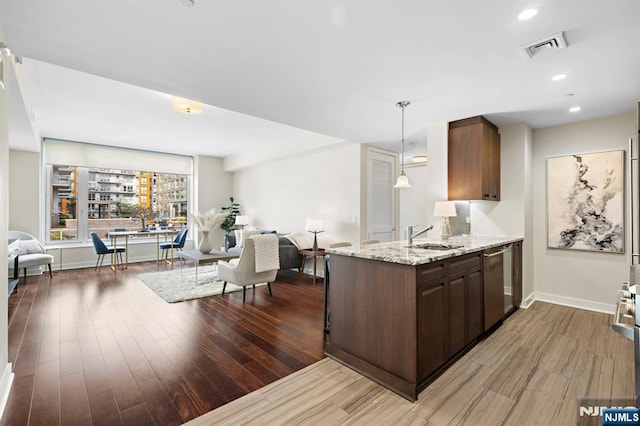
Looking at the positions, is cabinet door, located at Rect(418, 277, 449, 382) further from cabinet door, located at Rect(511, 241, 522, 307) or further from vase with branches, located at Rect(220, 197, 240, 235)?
vase with branches, located at Rect(220, 197, 240, 235)

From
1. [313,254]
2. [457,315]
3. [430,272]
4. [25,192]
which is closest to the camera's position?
[430,272]

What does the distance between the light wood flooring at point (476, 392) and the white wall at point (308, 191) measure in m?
3.05

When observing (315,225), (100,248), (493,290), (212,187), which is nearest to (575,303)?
(493,290)

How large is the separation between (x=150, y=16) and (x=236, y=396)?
2.58 meters

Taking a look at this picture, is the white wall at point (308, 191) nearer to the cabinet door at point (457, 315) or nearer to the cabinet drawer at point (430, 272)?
the cabinet door at point (457, 315)

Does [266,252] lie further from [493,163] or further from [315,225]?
[493,163]

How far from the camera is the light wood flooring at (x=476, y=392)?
6.02ft

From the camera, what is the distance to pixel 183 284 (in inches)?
199

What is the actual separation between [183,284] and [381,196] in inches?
156

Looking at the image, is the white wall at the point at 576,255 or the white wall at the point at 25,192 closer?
the white wall at the point at 576,255

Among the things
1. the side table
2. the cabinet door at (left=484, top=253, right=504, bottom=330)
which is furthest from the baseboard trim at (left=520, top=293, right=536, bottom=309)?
the side table

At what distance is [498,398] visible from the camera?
2.02 meters

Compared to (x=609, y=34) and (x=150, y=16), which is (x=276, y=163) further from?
(x=609, y=34)

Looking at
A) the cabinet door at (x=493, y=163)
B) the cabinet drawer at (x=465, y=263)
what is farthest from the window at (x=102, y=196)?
the cabinet drawer at (x=465, y=263)
